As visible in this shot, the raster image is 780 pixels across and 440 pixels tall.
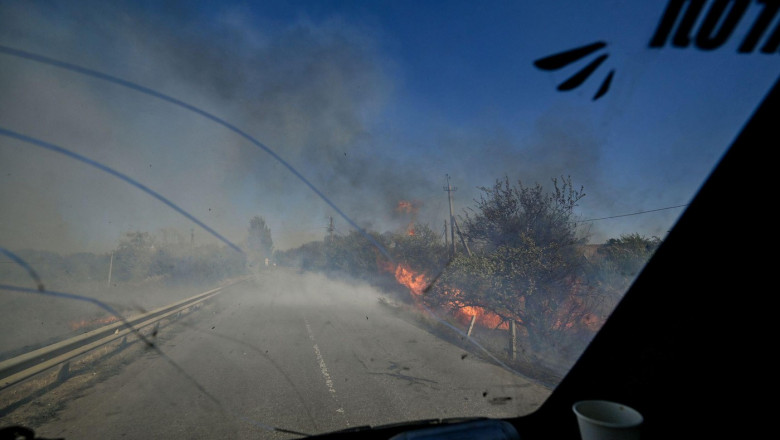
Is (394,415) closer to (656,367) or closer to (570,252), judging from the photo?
(656,367)

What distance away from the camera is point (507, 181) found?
31.4ft

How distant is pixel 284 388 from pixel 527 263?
7.38m

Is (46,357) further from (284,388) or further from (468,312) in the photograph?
(468,312)

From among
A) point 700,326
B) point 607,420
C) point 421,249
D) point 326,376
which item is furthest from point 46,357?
point 421,249

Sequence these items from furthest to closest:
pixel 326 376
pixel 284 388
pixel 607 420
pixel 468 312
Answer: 1. pixel 468 312
2. pixel 326 376
3. pixel 284 388
4. pixel 607 420

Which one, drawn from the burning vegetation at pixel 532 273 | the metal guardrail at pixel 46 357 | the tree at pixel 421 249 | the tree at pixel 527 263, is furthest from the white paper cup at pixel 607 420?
the tree at pixel 421 249

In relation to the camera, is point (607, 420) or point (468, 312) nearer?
point (607, 420)

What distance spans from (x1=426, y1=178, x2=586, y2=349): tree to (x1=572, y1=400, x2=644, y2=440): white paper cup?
752cm

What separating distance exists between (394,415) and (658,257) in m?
3.59

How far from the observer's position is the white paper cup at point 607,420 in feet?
5.03

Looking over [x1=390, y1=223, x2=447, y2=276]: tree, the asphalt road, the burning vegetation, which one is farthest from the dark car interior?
[x1=390, y1=223, x2=447, y2=276]: tree

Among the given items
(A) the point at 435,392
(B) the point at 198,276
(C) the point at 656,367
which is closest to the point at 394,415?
(A) the point at 435,392

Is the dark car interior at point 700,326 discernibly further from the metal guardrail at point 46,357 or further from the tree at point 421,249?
the tree at point 421,249

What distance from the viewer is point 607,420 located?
6.24 ft
